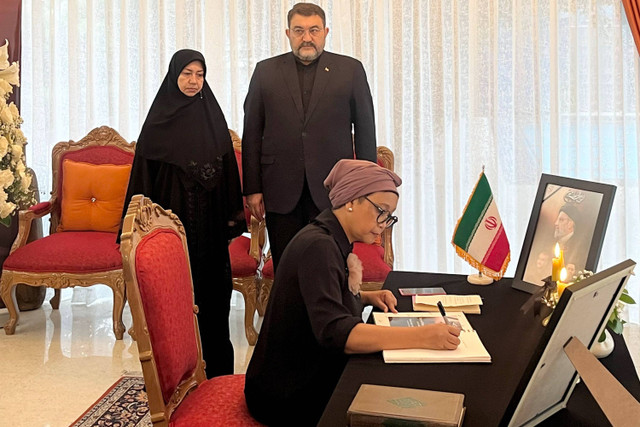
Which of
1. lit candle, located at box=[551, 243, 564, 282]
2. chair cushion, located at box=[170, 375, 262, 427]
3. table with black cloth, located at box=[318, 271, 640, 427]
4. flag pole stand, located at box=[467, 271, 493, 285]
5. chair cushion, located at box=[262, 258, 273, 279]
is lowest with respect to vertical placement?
chair cushion, located at box=[170, 375, 262, 427]

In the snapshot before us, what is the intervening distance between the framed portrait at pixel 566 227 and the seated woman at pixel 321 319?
54cm

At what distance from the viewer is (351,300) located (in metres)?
2.06

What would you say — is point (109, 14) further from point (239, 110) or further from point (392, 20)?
point (392, 20)

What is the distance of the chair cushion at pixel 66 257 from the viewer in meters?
4.33

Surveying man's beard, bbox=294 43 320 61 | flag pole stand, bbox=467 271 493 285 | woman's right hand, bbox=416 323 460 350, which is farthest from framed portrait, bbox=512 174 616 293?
man's beard, bbox=294 43 320 61

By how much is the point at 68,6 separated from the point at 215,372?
2925 millimetres

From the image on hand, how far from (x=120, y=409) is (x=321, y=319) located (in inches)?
70.4

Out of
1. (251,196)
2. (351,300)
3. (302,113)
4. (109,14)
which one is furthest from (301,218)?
(109,14)

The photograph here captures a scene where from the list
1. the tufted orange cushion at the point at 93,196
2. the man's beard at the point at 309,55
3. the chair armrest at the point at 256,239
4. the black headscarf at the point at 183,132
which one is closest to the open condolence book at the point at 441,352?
the black headscarf at the point at 183,132

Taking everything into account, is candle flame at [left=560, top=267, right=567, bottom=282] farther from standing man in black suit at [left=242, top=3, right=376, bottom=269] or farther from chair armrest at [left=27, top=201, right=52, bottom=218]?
chair armrest at [left=27, top=201, right=52, bottom=218]

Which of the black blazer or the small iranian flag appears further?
the black blazer

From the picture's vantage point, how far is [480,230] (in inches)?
108

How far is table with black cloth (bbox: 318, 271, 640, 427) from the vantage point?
1.46m

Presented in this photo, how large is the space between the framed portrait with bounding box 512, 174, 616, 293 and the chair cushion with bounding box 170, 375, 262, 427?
942 mm
